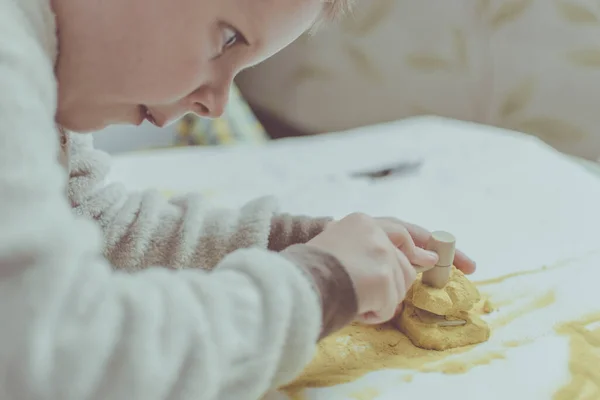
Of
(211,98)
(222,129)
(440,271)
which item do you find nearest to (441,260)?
(440,271)

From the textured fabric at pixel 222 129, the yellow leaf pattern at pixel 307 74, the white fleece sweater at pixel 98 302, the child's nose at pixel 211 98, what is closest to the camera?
the white fleece sweater at pixel 98 302

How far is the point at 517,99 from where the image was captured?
1359 millimetres

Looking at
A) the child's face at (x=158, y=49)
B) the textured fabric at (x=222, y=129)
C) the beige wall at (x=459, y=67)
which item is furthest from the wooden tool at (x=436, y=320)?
the beige wall at (x=459, y=67)

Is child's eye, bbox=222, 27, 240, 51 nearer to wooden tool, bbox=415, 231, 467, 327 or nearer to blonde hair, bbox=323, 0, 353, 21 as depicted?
blonde hair, bbox=323, 0, 353, 21

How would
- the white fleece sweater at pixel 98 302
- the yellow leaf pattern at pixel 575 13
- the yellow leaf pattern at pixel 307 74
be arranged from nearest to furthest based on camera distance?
the white fleece sweater at pixel 98 302 → the yellow leaf pattern at pixel 575 13 → the yellow leaf pattern at pixel 307 74

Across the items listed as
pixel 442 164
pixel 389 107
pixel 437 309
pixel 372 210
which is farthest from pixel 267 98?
pixel 437 309

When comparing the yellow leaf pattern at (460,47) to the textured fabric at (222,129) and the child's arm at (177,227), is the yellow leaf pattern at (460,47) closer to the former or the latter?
the textured fabric at (222,129)

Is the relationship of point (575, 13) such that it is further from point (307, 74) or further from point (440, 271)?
point (440, 271)

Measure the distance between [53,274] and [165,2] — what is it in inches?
8.4

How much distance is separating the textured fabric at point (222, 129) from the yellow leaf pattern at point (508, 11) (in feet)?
1.60

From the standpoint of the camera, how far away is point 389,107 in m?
1.40

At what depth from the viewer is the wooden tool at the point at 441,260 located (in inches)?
24.1

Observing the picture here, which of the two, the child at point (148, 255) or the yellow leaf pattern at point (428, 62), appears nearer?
the child at point (148, 255)

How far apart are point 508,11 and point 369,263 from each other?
3.15 feet
